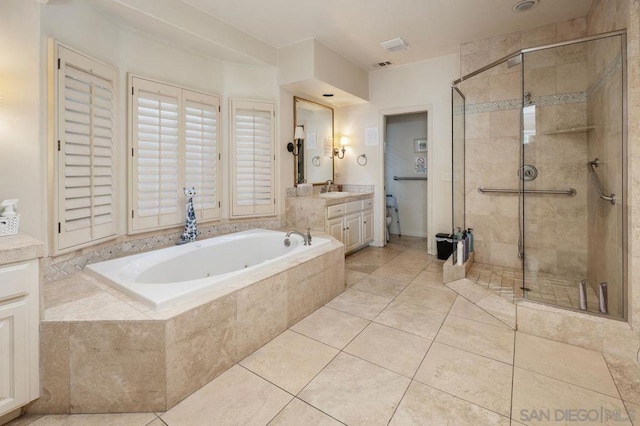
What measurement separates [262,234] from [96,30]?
2224mm

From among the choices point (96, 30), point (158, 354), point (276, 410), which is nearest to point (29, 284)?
point (158, 354)

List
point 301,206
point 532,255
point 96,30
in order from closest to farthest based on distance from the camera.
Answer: point 96,30, point 532,255, point 301,206

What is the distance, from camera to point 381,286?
3.22 metres

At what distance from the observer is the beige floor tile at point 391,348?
1892mm

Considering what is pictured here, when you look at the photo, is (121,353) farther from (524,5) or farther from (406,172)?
(406,172)

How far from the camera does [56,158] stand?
203 centimetres

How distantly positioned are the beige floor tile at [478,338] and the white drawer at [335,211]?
1899 mm

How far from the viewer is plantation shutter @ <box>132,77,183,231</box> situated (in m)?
2.74

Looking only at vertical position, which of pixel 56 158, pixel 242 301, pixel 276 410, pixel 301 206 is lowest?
pixel 276 410

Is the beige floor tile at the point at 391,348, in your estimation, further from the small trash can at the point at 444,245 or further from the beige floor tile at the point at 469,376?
the small trash can at the point at 444,245

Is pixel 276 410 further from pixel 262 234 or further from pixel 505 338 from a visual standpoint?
pixel 262 234

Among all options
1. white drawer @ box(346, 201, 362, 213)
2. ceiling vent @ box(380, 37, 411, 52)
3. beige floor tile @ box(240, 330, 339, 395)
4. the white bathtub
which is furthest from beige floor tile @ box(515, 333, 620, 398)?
ceiling vent @ box(380, 37, 411, 52)

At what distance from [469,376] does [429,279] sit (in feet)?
5.52

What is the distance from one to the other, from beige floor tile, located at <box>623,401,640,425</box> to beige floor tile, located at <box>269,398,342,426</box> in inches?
54.5
